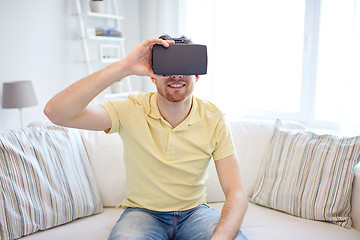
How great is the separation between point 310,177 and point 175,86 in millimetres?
784

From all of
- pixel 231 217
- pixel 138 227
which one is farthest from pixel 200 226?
pixel 138 227

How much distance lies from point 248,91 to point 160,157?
76.5 inches

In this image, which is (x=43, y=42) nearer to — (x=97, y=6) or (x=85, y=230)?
(x=97, y=6)

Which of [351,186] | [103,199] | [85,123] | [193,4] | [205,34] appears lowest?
[103,199]

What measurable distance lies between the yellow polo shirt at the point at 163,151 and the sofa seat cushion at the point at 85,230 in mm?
157

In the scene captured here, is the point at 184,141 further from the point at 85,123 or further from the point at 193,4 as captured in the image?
the point at 193,4

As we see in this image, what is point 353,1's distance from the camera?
246 cm

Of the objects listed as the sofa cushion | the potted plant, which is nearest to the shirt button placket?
the sofa cushion

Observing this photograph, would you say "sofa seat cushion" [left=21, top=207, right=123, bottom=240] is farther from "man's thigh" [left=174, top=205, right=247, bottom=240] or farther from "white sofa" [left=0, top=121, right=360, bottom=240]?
"man's thigh" [left=174, top=205, right=247, bottom=240]

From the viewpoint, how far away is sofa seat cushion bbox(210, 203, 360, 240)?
1.45 meters

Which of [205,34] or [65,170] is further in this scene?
[205,34]

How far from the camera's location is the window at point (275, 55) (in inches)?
107

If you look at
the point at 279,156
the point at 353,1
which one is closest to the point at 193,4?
the point at 353,1

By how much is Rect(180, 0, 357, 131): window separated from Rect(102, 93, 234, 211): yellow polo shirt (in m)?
1.65
